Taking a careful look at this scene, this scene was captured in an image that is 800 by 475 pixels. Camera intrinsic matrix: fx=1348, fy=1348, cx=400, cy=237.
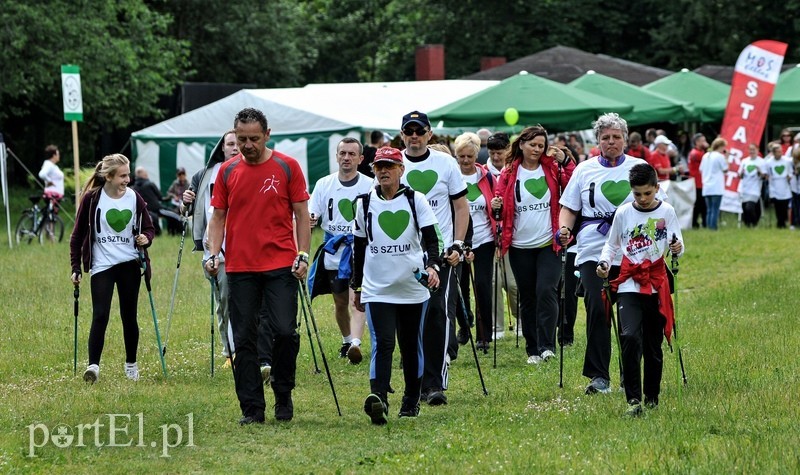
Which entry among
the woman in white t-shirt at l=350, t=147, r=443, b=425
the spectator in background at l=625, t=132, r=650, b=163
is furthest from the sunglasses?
the spectator in background at l=625, t=132, r=650, b=163

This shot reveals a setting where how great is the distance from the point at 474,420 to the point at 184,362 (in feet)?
13.6

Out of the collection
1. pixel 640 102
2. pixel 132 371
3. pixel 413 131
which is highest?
pixel 640 102

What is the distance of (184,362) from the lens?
12.2 metres

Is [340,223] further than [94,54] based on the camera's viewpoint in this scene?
No

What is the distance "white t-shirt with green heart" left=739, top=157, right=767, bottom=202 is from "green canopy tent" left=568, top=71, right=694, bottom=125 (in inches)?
68.1

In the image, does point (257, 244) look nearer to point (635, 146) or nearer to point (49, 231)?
point (635, 146)

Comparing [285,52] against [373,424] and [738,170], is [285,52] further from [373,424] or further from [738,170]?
[373,424]

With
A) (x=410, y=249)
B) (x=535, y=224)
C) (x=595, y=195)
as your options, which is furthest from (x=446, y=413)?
(x=535, y=224)

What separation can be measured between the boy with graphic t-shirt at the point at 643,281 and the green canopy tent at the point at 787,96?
22.9 m

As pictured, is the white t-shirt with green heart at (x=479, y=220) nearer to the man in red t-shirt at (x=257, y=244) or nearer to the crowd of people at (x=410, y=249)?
the crowd of people at (x=410, y=249)

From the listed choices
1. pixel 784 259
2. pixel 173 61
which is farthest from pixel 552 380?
pixel 173 61

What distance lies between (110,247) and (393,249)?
3.23m

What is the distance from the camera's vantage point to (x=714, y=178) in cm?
2742

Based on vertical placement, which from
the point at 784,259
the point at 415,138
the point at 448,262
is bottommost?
the point at 784,259
